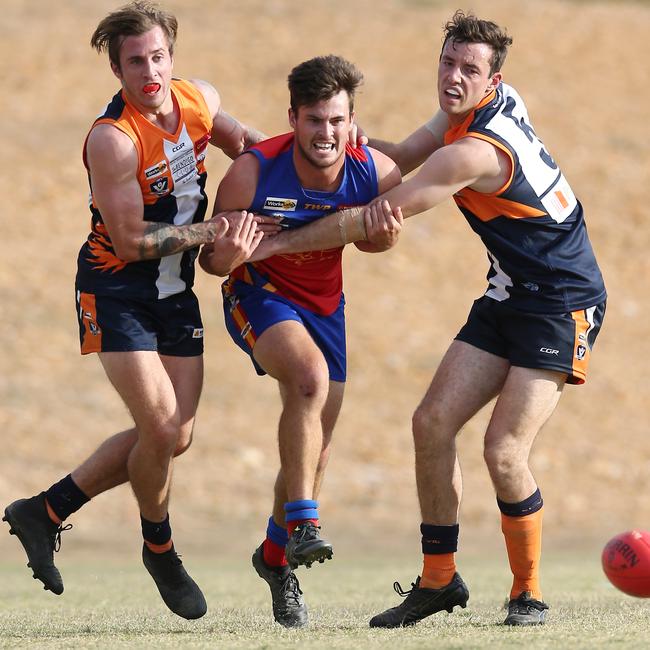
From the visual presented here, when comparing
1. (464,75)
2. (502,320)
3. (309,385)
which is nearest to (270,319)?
(309,385)

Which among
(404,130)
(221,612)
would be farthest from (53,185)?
(221,612)

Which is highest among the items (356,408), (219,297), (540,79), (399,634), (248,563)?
(540,79)

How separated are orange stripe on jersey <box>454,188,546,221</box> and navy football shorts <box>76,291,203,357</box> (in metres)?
1.51

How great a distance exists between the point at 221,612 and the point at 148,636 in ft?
4.75

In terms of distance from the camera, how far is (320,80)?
6.54 metres

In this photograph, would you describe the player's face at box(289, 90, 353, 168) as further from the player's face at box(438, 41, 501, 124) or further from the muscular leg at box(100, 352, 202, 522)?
the muscular leg at box(100, 352, 202, 522)

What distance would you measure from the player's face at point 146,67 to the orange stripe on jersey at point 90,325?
0.98 m

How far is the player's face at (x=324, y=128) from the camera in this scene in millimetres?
6559

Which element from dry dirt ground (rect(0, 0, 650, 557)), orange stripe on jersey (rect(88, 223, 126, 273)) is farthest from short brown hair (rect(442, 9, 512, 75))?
dry dirt ground (rect(0, 0, 650, 557))

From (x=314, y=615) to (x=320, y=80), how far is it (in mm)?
2772

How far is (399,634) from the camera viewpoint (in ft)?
20.1

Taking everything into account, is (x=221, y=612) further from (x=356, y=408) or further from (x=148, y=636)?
(x=356, y=408)

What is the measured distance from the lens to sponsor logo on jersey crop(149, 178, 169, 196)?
22.0ft

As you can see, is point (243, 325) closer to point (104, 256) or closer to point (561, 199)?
point (104, 256)
